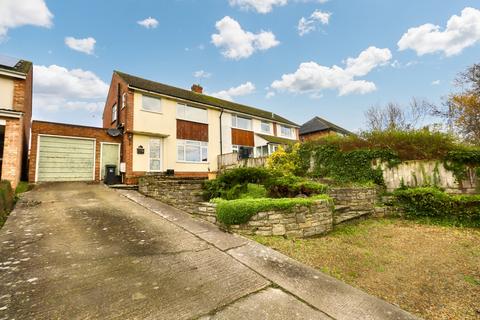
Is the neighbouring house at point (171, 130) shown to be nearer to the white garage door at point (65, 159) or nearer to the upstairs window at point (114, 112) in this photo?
the upstairs window at point (114, 112)

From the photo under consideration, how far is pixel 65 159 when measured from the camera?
11.8m

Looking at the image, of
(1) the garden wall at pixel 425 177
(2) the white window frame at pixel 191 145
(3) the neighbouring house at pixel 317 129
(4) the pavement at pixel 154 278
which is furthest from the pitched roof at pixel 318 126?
(4) the pavement at pixel 154 278

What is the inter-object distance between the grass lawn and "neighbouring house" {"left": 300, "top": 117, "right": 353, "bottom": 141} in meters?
23.5

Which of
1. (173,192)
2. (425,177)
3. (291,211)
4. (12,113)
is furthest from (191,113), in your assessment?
(425,177)

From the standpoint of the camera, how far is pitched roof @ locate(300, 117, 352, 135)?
96.7ft

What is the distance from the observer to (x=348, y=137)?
10.5 m

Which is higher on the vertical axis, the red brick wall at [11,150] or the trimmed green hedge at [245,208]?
the red brick wall at [11,150]

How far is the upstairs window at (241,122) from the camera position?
18.9m

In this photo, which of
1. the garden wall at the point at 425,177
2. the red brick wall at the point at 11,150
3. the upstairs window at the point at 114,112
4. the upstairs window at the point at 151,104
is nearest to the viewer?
the garden wall at the point at 425,177

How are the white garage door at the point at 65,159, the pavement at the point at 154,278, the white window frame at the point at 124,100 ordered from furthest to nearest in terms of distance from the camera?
the white window frame at the point at 124,100 → the white garage door at the point at 65,159 → the pavement at the point at 154,278

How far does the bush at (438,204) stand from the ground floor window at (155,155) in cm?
1210

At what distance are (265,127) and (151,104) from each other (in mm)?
10744

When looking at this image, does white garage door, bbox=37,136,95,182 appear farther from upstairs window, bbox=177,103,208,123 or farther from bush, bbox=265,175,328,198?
bush, bbox=265,175,328,198

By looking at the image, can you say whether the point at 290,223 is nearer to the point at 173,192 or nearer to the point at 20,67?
the point at 173,192
